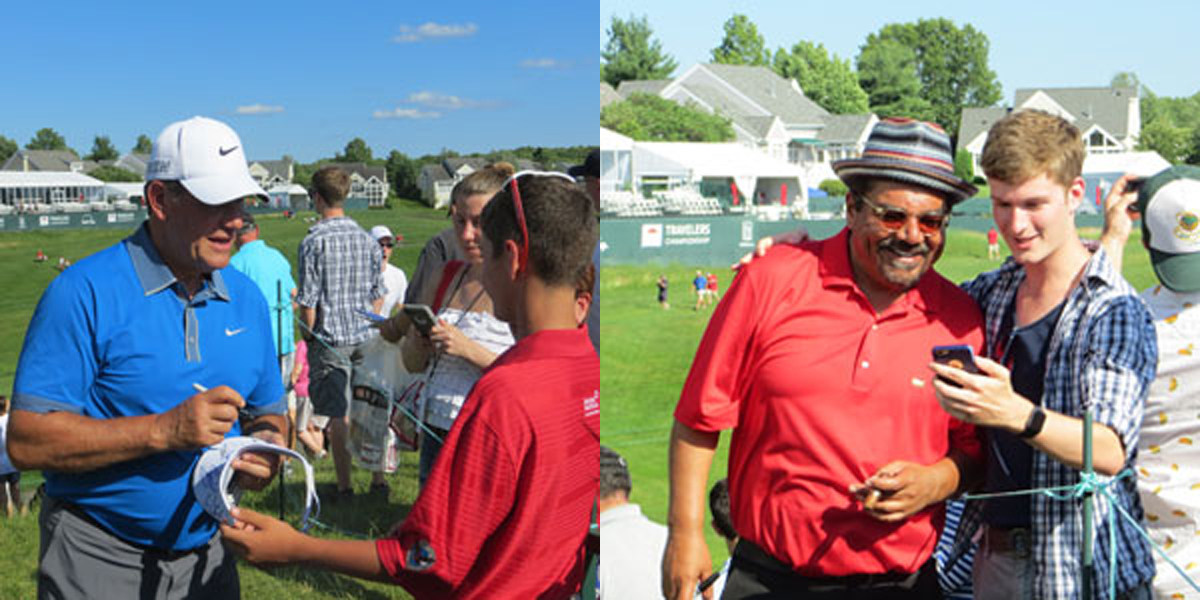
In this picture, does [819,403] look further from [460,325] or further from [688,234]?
[688,234]

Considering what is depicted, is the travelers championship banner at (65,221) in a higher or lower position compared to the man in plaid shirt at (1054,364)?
lower

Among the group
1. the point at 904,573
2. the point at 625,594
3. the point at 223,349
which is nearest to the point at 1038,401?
the point at 904,573

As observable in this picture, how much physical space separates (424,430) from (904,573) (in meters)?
2.04

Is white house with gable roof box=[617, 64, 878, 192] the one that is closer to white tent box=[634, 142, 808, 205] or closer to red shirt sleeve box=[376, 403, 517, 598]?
white tent box=[634, 142, 808, 205]

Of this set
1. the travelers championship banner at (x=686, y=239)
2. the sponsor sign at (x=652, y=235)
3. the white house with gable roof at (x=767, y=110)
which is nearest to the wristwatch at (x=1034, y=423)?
the travelers championship banner at (x=686, y=239)

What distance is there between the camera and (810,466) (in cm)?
174

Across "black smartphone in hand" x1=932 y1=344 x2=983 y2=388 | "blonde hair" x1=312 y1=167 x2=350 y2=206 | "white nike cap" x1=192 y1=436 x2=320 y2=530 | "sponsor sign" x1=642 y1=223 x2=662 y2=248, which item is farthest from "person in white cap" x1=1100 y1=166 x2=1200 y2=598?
"sponsor sign" x1=642 y1=223 x2=662 y2=248

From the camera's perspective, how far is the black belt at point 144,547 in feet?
7.28

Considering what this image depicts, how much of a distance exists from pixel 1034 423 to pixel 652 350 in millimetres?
10449

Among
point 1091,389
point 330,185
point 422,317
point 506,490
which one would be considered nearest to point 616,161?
point 330,185

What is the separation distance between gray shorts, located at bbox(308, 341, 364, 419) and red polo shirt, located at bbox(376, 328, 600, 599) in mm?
4151

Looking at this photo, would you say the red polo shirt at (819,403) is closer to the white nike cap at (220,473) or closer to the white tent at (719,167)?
the white nike cap at (220,473)

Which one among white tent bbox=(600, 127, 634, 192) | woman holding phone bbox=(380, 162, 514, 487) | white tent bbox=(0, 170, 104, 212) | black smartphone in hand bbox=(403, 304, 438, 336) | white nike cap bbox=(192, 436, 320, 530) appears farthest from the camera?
white tent bbox=(0, 170, 104, 212)

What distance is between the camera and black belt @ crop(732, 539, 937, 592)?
69.6 inches
